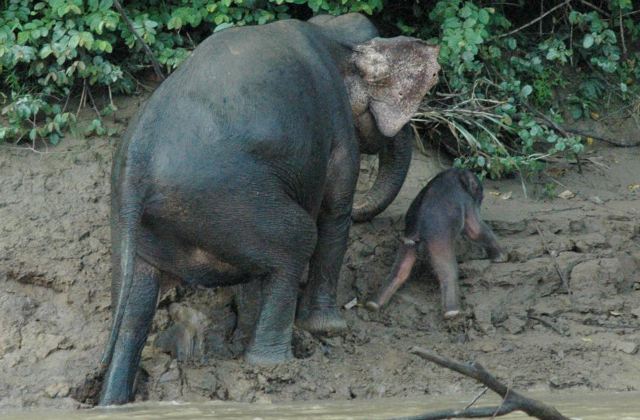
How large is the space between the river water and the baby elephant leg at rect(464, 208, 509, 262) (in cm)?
165

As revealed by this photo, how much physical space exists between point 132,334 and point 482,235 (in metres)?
2.71

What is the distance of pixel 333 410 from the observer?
725 centimetres

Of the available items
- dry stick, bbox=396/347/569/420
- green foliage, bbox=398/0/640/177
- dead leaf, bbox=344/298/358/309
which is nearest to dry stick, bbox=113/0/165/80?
green foliage, bbox=398/0/640/177

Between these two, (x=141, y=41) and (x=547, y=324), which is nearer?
(x=547, y=324)

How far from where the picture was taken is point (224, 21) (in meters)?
10.1

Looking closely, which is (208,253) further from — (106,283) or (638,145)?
(638,145)

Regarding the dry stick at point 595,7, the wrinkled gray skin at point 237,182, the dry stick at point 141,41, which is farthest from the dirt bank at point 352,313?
the dry stick at point 595,7

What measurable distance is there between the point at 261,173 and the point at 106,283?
1.43 m

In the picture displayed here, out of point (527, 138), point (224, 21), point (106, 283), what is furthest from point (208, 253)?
point (527, 138)

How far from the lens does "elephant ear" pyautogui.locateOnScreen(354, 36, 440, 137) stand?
8805mm

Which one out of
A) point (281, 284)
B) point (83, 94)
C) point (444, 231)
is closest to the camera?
point (281, 284)

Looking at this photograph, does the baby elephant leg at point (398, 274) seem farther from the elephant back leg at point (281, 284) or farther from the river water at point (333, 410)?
the river water at point (333, 410)

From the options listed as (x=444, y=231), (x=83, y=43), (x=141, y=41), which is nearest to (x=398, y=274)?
(x=444, y=231)

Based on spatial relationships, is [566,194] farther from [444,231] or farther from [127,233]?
[127,233]
